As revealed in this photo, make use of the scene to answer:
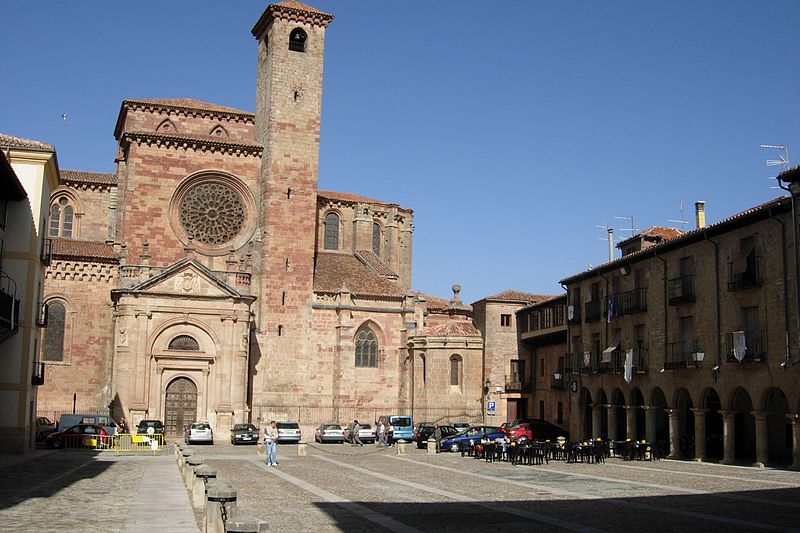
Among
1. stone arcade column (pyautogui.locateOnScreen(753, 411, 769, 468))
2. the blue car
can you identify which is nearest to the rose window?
the blue car

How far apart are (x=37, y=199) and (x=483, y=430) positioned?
2097 cm

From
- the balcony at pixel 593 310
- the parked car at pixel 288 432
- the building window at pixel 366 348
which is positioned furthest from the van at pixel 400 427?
the balcony at pixel 593 310

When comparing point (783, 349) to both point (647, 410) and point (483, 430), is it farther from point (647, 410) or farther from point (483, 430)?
point (483, 430)

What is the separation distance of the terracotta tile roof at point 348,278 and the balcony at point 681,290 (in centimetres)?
2283

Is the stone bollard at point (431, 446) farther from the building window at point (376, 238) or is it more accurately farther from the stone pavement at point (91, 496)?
the building window at point (376, 238)

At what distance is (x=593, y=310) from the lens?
140 ft

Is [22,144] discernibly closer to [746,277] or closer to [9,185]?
[9,185]

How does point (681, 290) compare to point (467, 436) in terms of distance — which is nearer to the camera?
point (681, 290)

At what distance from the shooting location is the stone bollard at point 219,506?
11859mm

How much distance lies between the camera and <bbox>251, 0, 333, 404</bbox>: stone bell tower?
52.1m

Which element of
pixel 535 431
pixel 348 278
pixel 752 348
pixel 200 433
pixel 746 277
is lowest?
pixel 200 433

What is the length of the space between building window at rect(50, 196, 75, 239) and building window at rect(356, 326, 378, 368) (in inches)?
705

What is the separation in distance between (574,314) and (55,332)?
27.0 metres

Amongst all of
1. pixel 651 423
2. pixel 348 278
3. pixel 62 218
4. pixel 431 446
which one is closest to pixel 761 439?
pixel 651 423
